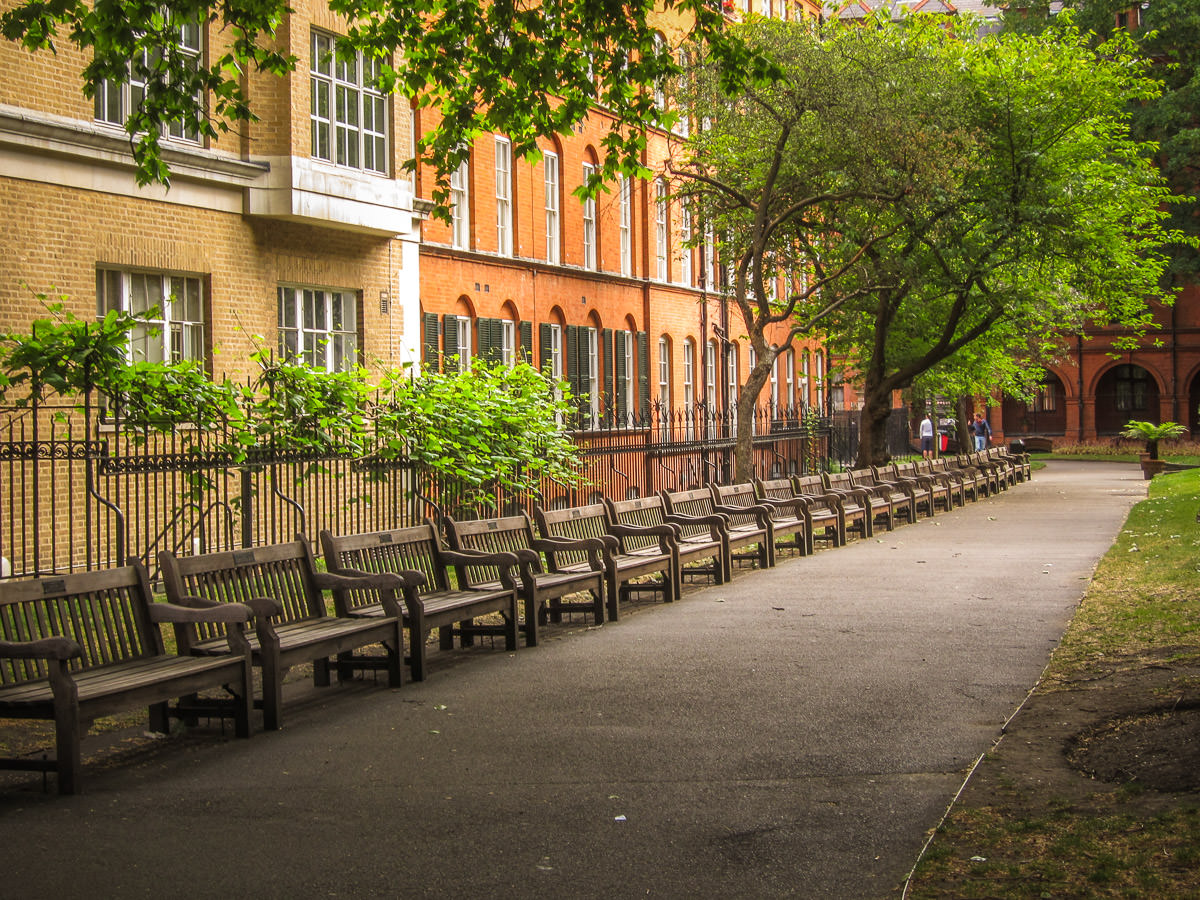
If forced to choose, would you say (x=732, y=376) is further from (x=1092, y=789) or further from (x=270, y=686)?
(x=1092, y=789)

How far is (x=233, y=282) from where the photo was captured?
18.3 meters

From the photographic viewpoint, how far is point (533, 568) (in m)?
12.0

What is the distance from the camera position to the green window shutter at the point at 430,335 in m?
24.0

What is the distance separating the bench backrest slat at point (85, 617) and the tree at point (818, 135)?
1432 cm

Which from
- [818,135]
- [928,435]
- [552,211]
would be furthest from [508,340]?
[928,435]

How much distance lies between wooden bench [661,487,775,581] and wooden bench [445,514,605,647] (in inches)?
103

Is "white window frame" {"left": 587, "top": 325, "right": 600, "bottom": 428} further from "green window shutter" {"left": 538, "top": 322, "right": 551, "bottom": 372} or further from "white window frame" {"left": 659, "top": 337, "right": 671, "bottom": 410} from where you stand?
"white window frame" {"left": 659, "top": 337, "right": 671, "bottom": 410}

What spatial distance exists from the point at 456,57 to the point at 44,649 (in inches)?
266

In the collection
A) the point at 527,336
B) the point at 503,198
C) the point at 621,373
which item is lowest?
the point at 621,373

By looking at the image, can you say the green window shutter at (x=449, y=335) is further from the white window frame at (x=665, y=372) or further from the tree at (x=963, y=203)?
the white window frame at (x=665, y=372)

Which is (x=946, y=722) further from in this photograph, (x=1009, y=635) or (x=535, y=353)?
(x=535, y=353)

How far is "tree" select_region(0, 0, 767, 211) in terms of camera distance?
32.1 ft

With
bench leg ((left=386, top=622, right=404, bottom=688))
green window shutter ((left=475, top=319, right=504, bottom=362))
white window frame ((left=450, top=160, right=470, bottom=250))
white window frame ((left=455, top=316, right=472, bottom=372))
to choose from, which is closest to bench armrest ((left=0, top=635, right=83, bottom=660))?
bench leg ((left=386, top=622, right=404, bottom=688))

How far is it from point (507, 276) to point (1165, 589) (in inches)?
678
